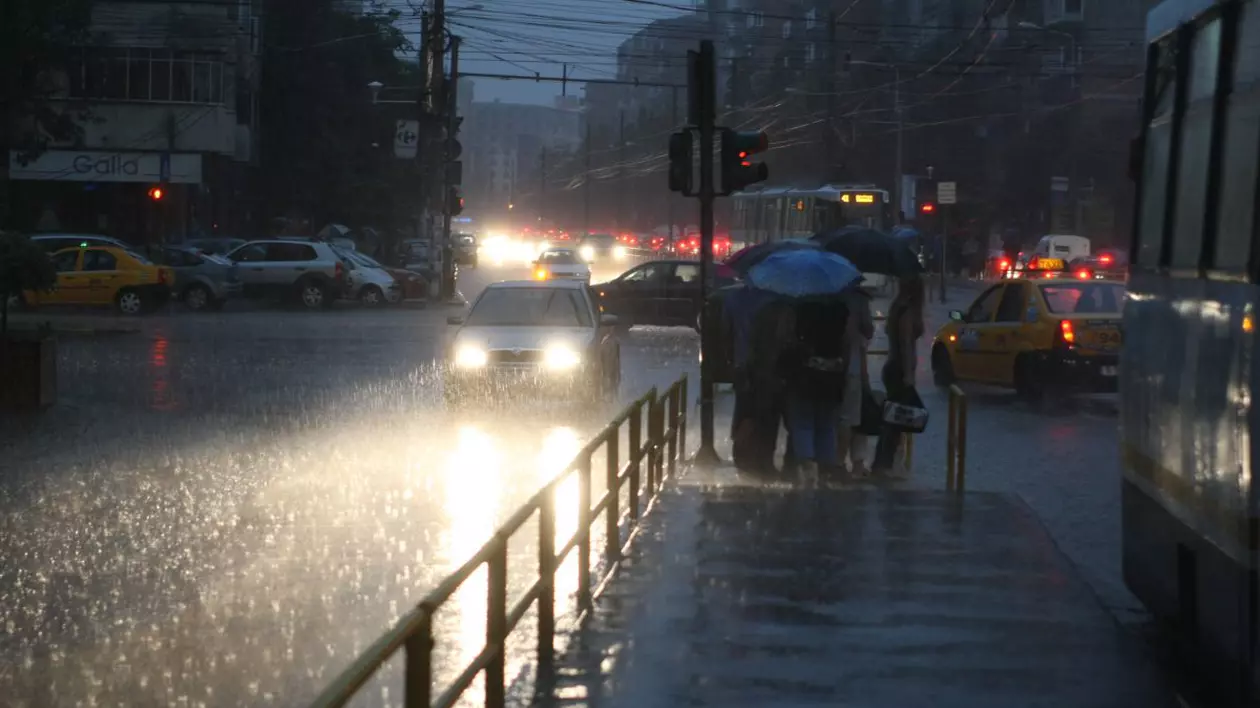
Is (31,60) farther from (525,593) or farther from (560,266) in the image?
(525,593)

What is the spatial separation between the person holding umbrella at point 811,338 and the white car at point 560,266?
38010 mm

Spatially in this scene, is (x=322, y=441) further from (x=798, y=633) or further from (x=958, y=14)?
(x=958, y=14)

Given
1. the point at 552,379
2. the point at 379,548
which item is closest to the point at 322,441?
the point at 552,379

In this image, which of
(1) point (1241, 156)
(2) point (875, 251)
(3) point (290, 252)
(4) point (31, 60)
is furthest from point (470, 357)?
(3) point (290, 252)

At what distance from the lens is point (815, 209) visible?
56781mm

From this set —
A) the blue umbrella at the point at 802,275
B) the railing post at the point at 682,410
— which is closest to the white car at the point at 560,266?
the railing post at the point at 682,410

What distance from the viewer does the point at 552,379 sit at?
19.8 meters

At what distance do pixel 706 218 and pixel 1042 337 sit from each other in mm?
7964

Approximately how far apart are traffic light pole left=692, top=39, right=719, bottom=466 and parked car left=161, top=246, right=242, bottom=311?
94.3 ft

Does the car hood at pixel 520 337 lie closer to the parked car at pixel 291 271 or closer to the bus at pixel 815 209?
the parked car at pixel 291 271

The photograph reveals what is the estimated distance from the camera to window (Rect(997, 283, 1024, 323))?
875 inches

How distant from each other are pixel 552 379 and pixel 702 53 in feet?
19.9

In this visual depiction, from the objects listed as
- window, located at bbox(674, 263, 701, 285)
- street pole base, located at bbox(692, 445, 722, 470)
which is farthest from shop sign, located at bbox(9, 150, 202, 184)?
street pole base, located at bbox(692, 445, 722, 470)

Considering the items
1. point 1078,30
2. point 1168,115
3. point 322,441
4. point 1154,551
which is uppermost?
point 1078,30
